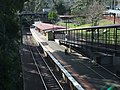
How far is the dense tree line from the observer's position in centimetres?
2154

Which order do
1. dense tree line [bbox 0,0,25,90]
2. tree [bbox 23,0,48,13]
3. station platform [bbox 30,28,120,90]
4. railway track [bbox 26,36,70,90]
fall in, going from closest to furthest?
dense tree line [bbox 0,0,25,90] → station platform [bbox 30,28,120,90] → railway track [bbox 26,36,70,90] → tree [bbox 23,0,48,13]

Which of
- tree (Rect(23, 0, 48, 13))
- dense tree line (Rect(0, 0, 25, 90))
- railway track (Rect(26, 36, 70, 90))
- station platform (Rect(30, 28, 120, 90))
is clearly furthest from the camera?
tree (Rect(23, 0, 48, 13))

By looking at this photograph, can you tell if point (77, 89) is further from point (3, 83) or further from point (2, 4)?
point (2, 4)

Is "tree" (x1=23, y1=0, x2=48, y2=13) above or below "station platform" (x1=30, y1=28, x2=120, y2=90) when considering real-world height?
above

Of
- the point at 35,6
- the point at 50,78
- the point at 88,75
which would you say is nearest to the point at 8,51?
the point at 50,78

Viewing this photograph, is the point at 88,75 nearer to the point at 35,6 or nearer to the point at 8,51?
the point at 8,51

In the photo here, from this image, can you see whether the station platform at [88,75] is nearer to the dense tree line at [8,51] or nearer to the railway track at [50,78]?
the railway track at [50,78]

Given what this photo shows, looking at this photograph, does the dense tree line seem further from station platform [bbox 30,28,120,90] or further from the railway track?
A: station platform [bbox 30,28,120,90]

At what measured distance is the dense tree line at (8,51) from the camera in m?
21.5

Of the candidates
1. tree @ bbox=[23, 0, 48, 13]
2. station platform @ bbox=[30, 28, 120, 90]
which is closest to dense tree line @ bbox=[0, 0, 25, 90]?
station platform @ bbox=[30, 28, 120, 90]

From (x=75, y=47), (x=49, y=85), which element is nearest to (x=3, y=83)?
(x=49, y=85)

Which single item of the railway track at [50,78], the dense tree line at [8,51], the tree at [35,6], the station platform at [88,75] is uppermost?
the tree at [35,6]

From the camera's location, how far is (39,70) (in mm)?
34125

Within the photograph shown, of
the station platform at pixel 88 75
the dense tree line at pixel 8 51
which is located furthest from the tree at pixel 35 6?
the dense tree line at pixel 8 51
